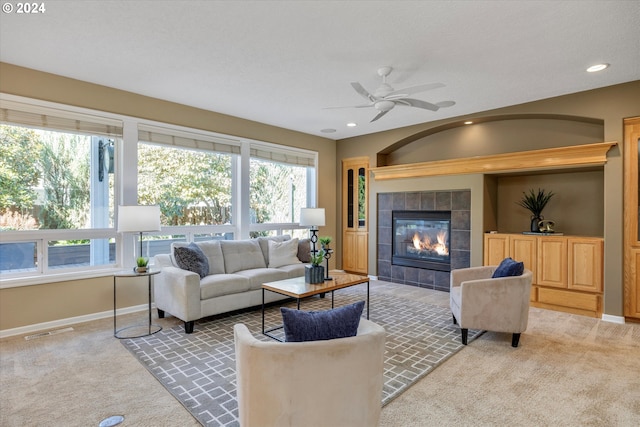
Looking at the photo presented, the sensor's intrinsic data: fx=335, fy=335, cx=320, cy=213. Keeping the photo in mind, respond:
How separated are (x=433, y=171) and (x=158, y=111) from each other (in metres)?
4.27

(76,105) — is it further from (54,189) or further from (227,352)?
(227,352)

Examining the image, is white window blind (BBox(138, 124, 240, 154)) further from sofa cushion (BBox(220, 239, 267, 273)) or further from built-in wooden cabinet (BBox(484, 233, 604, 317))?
built-in wooden cabinet (BBox(484, 233, 604, 317))

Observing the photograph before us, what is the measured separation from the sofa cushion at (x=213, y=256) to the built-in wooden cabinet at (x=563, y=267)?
13.0ft

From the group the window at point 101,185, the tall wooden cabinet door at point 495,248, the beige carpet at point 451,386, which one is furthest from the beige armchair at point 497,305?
the window at point 101,185

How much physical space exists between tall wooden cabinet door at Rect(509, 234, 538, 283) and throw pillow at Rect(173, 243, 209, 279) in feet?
13.7

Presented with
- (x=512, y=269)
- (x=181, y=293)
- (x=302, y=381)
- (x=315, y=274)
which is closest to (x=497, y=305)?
(x=512, y=269)

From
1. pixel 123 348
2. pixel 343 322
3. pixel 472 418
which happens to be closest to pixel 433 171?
pixel 472 418

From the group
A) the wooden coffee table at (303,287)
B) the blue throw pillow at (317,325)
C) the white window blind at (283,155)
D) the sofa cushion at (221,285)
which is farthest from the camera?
the white window blind at (283,155)

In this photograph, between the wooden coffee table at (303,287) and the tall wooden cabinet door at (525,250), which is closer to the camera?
the wooden coffee table at (303,287)

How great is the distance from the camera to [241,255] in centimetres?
467

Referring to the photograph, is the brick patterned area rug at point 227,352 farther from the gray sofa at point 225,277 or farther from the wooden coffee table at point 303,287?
the wooden coffee table at point 303,287

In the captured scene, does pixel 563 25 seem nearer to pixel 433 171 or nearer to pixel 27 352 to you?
pixel 433 171

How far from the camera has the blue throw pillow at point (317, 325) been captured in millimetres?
1594

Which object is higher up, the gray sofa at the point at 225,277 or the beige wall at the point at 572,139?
the beige wall at the point at 572,139
